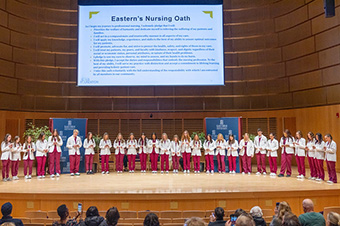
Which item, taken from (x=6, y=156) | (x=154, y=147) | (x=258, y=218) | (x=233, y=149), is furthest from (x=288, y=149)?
(x=6, y=156)

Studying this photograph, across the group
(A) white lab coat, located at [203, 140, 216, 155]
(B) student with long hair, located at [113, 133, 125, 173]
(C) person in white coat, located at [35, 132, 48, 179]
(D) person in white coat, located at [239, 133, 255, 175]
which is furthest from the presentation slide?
(C) person in white coat, located at [35, 132, 48, 179]

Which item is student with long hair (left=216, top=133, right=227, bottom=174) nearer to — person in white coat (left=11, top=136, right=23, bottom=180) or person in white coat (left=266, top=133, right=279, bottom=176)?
person in white coat (left=266, top=133, right=279, bottom=176)

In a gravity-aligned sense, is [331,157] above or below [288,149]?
below

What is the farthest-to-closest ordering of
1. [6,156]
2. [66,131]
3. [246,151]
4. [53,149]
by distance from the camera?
[66,131]
[246,151]
[53,149]
[6,156]

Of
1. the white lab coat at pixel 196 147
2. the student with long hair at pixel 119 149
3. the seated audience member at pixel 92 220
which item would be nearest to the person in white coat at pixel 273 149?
the white lab coat at pixel 196 147

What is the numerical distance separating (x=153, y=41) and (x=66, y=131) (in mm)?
4737

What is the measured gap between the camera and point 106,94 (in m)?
13.6

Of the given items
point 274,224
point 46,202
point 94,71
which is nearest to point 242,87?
point 94,71

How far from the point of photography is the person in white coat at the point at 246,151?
9883 mm

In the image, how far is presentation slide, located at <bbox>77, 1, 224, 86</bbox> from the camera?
11258mm

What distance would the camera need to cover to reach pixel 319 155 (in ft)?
26.3

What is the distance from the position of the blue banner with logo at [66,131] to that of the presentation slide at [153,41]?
165 cm

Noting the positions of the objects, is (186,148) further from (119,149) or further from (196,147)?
(119,149)

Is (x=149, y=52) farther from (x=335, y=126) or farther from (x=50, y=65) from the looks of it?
(x=335, y=126)
